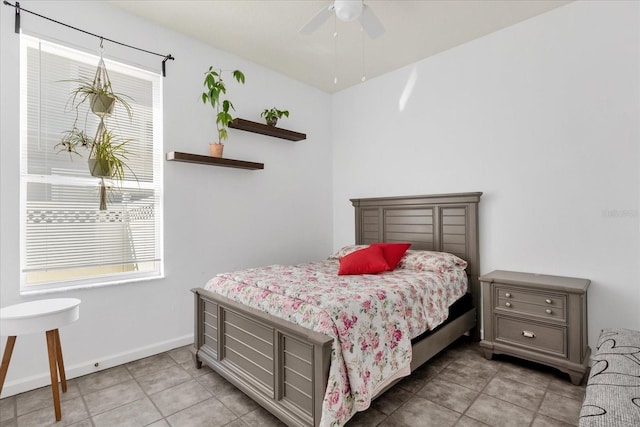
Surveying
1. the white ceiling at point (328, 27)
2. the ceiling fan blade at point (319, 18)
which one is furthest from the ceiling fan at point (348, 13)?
the white ceiling at point (328, 27)

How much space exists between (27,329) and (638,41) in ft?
14.4

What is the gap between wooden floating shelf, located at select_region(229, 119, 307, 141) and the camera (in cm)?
326

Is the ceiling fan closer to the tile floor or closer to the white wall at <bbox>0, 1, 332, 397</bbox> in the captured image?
the white wall at <bbox>0, 1, 332, 397</bbox>

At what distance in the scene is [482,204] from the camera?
10.3ft

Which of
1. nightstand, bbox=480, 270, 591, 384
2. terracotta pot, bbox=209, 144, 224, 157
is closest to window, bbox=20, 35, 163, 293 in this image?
terracotta pot, bbox=209, 144, 224, 157

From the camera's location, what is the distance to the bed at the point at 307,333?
5.47 feet

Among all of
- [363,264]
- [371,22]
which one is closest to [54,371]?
[363,264]

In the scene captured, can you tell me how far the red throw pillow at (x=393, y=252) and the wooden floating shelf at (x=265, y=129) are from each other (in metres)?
1.65

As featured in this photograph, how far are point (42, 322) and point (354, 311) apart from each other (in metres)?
1.76

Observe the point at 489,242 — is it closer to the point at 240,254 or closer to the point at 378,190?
the point at 378,190

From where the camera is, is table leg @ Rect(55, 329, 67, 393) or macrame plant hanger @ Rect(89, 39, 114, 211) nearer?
table leg @ Rect(55, 329, 67, 393)

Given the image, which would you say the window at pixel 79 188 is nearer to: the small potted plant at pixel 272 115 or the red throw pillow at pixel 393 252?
the small potted plant at pixel 272 115

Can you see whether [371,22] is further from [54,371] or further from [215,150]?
[54,371]

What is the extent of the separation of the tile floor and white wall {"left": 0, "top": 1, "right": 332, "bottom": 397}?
1.01 feet
